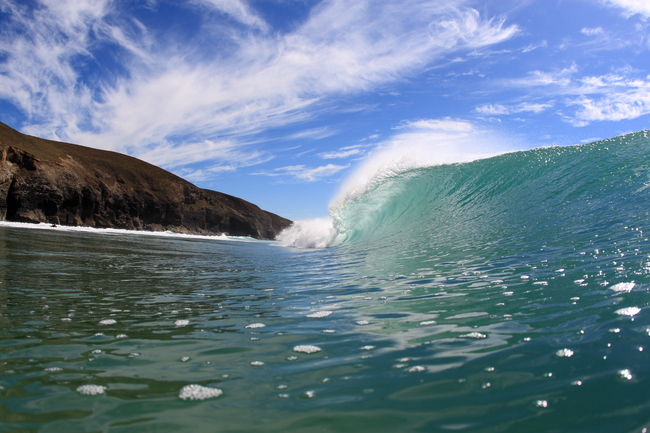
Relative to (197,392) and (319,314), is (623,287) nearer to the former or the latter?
(319,314)

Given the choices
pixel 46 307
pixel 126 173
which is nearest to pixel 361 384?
pixel 46 307

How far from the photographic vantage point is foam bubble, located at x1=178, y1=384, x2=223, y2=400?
6.93 feet

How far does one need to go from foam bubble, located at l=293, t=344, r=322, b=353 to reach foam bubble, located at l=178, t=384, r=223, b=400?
32.1 inches

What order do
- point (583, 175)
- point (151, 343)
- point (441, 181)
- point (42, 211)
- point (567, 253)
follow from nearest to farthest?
point (151, 343)
point (567, 253)
point (583, 175)
point (441, 181)
point (42, 211)

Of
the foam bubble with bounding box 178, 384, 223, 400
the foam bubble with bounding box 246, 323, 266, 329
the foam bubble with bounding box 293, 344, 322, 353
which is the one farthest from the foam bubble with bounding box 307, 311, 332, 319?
the foam bubble with bounding box 178, 384, 223, 400

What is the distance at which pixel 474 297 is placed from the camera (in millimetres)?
4180

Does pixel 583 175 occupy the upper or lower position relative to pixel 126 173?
lower

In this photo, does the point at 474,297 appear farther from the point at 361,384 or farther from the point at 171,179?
the point at 171,179

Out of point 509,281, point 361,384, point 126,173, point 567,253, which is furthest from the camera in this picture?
point 126,173

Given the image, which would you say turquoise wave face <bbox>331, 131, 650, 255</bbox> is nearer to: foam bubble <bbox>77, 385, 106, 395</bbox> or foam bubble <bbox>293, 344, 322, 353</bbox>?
foam bubble <bbox>293, 344, 322, 353</bbox>

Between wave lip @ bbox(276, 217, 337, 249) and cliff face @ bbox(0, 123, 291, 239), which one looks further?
cliff face @ bbox(0, 123, 291, 239)

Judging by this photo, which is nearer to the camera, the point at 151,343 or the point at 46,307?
the point at 151,343

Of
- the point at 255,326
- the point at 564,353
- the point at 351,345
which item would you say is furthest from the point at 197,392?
the point at 564,353

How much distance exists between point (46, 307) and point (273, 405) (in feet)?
11.7
